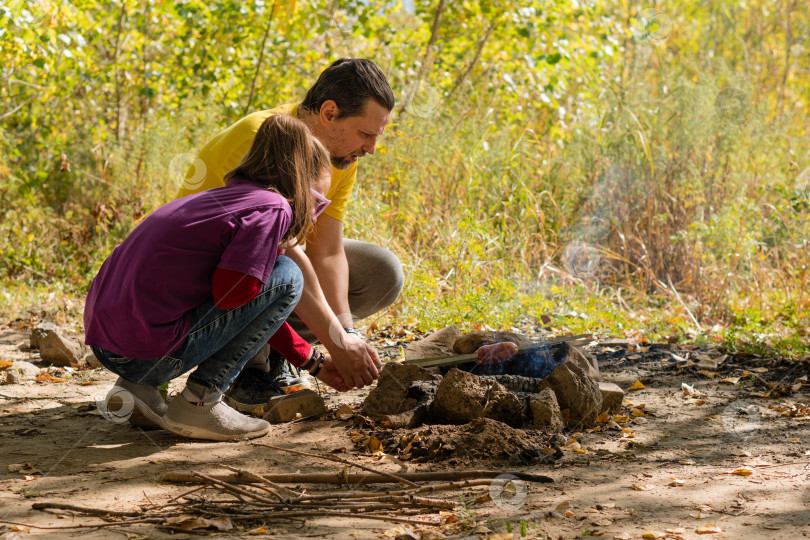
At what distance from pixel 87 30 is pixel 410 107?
10.2 feet

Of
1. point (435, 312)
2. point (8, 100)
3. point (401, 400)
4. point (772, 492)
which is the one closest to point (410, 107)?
point (435, 312)

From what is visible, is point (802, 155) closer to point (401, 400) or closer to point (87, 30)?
point (401, 400)

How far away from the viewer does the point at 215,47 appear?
727 cm

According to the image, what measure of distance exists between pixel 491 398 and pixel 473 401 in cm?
8

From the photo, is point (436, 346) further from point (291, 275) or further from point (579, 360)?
point (291, 275)

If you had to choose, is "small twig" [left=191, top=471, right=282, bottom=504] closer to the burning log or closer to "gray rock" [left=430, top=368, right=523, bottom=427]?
"gray rock" [left=430, top=368, right=523, bottom=427]

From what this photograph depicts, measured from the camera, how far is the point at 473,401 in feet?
9.48

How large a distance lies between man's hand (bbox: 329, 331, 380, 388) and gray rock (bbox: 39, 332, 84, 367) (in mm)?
1869

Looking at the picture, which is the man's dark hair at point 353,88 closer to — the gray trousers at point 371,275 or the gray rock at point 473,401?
the gray trousers at point 371,275

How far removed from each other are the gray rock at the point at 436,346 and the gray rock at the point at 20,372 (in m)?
1.96

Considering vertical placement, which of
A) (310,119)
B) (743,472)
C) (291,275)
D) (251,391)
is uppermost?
(310,119)
